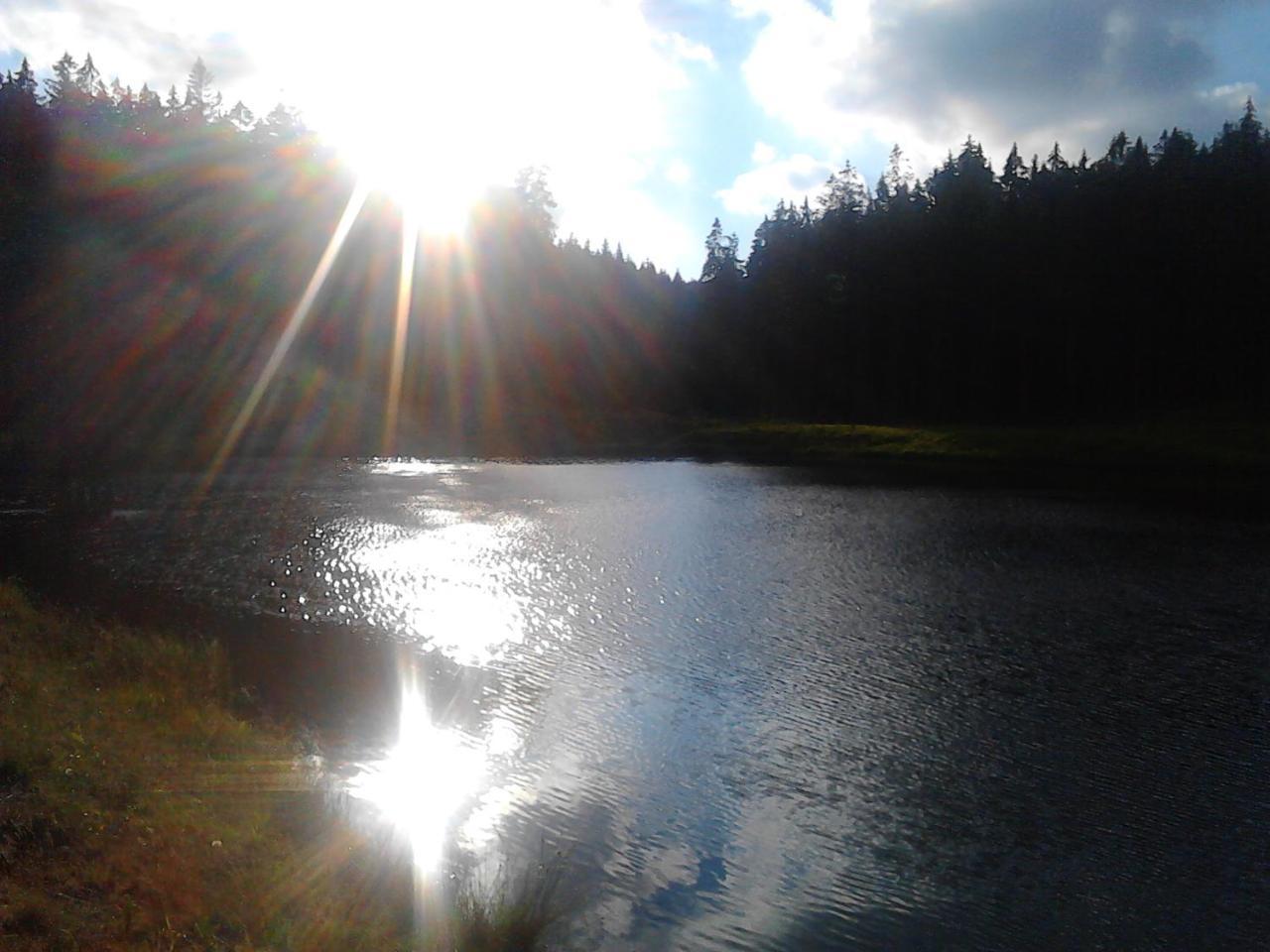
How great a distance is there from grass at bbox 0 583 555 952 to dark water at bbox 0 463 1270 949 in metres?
1.39

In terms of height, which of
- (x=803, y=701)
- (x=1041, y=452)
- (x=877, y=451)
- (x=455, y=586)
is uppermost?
(x=1041, y=452)

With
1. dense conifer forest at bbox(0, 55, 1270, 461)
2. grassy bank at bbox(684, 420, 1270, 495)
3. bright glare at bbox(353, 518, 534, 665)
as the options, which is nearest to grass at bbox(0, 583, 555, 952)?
bright glare at bbox(353, 518, 534, 665)

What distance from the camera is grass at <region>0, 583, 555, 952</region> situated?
24.9 feet

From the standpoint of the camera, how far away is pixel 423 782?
12898 mm

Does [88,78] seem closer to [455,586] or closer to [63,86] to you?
[63,86]

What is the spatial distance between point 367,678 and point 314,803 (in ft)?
21.4

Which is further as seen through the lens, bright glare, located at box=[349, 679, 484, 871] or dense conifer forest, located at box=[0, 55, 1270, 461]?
dense conifer forest, located at box=[0, 55, 1270, 461]

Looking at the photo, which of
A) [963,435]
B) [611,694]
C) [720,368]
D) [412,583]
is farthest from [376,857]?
[720,368]

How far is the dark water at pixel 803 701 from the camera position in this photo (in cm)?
1045

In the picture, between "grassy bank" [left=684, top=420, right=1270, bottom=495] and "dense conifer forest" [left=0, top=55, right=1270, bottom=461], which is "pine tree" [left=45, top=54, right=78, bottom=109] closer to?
"dense conifer forest" [left=0, top=55, right=1270, bottom=461]

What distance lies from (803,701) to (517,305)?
92.5m

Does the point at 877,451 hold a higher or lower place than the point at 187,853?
higher

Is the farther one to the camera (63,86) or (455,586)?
(63,86)

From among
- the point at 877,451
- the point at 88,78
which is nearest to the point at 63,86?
the point at 88,78
